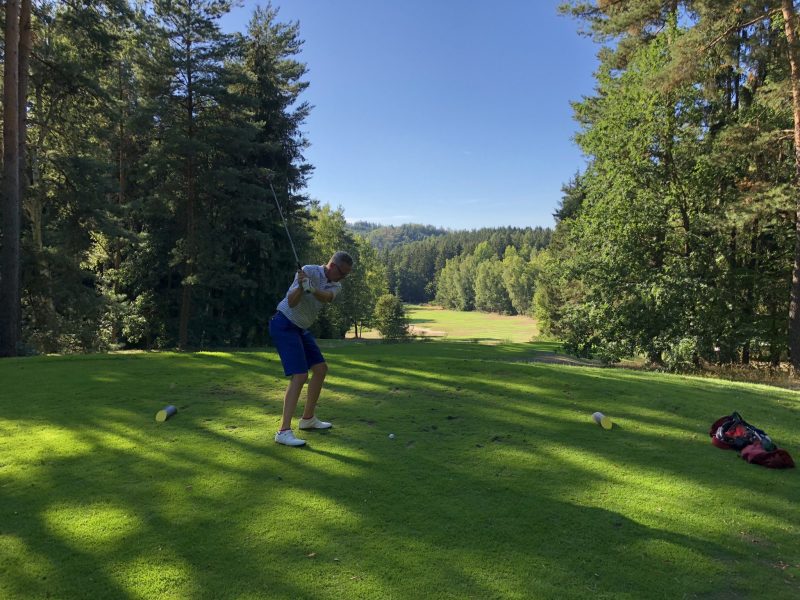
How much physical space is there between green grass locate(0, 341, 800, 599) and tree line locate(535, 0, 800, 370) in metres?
9.79

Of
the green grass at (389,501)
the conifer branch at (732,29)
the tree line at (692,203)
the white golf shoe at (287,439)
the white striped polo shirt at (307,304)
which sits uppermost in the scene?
the conifer branch at (732,29)

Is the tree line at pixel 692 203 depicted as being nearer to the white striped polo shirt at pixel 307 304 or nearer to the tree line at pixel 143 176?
the tree line at pixel 143 176

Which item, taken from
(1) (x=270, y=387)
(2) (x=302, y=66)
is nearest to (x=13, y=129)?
(1) (x=270, y=387)

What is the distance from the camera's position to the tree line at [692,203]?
14.5 metres

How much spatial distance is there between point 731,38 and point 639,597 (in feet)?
58.8

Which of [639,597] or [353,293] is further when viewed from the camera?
[353,293]

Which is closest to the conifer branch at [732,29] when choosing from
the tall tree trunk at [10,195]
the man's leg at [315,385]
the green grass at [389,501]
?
the green grass at [389,501]

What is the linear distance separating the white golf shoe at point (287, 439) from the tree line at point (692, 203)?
13745 mm

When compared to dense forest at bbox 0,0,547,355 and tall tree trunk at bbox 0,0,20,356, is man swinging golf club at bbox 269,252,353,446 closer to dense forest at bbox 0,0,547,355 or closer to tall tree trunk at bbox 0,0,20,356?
dense forest at bbox 0,0,547,355

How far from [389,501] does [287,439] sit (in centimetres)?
147

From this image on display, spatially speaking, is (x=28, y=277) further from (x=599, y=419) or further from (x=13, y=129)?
(x=599, y=419)

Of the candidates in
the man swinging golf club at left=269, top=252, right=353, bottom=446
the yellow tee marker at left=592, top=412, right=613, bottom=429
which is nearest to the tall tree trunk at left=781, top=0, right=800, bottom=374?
the yellow tee marker at left=592, top=412, right=613, bottom=429

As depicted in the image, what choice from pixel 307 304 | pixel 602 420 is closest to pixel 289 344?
pixel 307 304

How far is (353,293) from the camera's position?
4659cm
